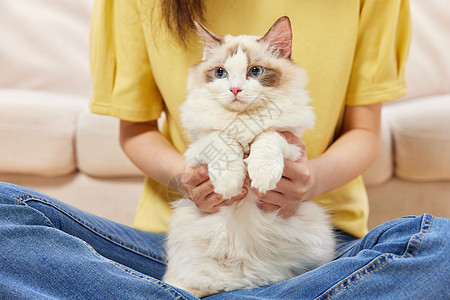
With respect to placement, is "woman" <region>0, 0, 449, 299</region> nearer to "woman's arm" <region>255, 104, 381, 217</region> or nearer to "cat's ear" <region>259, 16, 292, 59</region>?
"woman's arm" <region>255, 104, 381, 217</region>

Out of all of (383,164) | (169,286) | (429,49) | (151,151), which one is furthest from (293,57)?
(429,49)

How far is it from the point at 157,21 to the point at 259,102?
43cm

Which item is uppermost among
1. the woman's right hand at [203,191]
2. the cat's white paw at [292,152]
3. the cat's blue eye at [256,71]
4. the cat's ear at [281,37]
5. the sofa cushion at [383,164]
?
the cat's ear at [281,37]

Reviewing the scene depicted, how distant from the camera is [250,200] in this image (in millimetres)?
910

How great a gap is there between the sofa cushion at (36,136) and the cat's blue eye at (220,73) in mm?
1089

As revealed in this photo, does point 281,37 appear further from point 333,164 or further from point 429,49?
point 429,49

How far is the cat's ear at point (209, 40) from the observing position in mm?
869

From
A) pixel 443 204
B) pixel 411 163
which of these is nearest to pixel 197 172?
pixel 411 163

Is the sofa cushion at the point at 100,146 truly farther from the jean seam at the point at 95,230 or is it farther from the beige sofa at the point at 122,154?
the jean seam at the point at 95,230

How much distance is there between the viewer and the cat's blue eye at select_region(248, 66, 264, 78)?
85cm

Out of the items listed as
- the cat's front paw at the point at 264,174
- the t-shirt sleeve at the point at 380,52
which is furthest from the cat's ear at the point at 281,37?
the t-shirt sleeve at the point at 380,52

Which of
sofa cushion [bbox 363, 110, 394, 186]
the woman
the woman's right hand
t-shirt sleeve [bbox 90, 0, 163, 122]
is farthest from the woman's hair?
sofa cushion [bbox 363, 110, 394, 186]

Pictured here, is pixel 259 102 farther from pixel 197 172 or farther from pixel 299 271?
pixel 299 271

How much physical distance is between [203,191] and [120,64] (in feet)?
1.57
